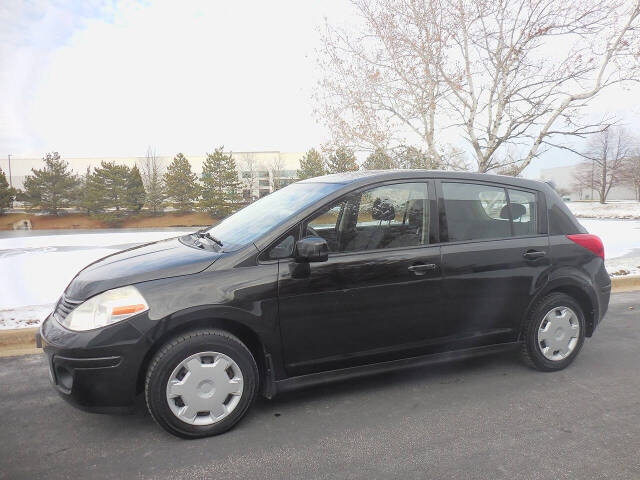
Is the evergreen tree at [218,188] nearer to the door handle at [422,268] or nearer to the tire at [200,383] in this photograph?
the door handle at [422,268]

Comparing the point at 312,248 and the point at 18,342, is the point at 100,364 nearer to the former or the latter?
the point at 312,248

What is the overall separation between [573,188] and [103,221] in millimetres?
81924

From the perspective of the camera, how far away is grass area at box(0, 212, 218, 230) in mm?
35969

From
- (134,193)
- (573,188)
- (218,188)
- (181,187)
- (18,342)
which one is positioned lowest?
(18,342)

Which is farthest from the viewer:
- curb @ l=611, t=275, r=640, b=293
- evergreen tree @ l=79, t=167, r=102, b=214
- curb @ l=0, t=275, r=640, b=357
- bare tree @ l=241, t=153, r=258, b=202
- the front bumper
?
bare tree @ l=241, t=153, r=258, b=202

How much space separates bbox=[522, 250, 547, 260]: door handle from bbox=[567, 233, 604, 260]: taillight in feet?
1.25

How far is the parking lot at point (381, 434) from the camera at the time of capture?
2.38 m

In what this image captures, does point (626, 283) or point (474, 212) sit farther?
point (626, 283)

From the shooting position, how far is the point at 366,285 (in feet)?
9.77

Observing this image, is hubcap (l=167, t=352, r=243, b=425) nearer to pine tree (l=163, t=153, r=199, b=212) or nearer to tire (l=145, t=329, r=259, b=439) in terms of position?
tire (l=145, t=329, r=259, b=439)

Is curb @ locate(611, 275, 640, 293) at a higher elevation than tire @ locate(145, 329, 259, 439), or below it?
below

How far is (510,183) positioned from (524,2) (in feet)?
23.0

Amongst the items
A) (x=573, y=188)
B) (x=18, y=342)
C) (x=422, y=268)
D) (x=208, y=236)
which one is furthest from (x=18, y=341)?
(x=573, y=188)

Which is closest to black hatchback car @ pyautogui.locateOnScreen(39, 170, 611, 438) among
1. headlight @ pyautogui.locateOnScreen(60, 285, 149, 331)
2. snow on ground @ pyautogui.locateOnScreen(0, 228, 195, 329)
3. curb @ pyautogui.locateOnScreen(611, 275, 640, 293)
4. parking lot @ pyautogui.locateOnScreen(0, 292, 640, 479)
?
headlight @ pyautogui.locateOnScreen(60, 285, 149, 331)
